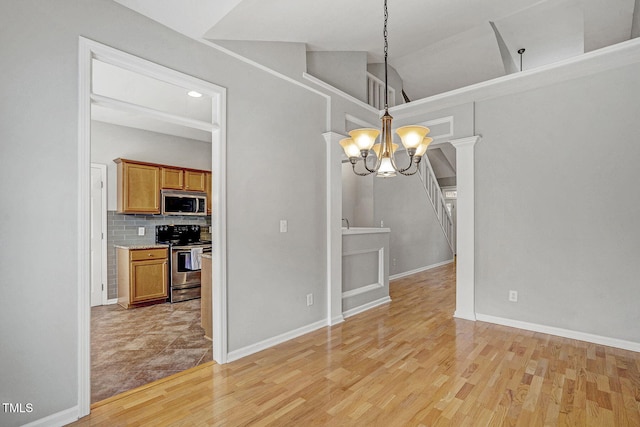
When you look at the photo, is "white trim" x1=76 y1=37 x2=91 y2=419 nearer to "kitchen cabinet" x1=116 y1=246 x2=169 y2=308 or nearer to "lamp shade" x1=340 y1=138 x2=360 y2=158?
"lamp shade" x1=340 y1=138 x2=360 y2=158

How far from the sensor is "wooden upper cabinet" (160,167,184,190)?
17.3 ft

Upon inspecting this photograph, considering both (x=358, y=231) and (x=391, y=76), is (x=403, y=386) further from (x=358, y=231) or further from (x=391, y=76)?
(x=391, y=76)

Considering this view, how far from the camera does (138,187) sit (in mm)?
4988

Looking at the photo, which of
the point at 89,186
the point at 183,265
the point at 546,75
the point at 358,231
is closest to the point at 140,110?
the point at 89,186

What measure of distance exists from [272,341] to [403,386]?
52.7 inches

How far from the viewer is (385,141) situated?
251 cm

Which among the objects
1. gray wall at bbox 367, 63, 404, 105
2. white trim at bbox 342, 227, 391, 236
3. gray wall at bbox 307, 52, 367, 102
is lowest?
white trim at bbox 342, 227, 391, 236

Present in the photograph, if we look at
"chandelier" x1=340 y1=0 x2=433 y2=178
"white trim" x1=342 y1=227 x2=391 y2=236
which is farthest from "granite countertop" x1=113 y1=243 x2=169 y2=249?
"chandelier" x1=340 y1=0 x2=433 y2=178

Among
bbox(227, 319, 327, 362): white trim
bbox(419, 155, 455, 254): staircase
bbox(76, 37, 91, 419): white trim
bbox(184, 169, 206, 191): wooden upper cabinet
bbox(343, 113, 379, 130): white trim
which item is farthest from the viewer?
bbox(419, 155, 455, 254): staircase

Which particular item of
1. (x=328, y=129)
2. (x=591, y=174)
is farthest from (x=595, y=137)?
(x=328, y=129)

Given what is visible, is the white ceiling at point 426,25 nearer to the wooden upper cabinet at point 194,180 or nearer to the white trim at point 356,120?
the white trim at point 356,120

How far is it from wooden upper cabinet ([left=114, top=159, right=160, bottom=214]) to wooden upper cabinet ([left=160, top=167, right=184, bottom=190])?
0.07m

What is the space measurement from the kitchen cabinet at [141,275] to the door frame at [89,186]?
255 cm

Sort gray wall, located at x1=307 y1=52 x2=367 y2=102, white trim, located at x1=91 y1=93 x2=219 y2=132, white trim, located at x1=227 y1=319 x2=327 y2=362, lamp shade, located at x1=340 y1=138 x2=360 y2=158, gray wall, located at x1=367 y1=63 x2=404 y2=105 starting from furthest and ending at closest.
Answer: gray wall, located at x1=367 y1=63 x2=404 y2=105 → gray wall, located at x1=307 y1=52 x2=367 y2=102 → white trim, located at x1=227 y1=319 x2=327 y2=362 → lamp shade, located at x1=340 y1=138 x2=360 y2=158 → white trim, located at x1=91 y1=93 x2=219 y2=132
